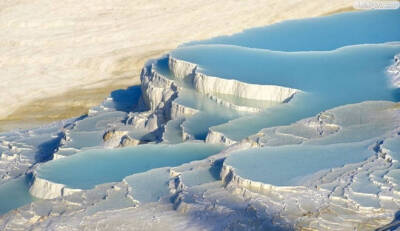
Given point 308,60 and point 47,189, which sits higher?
point 308,60

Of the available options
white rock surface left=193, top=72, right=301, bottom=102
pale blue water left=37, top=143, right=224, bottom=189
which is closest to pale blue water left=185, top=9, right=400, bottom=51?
white rock surface left=193, top=72, right=301, bottom=102

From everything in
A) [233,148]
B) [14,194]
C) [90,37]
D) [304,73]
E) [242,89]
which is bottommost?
[14,194]

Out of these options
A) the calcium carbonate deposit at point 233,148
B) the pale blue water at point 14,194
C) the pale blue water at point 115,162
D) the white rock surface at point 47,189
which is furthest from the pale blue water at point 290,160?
the pale blue water at point 14,194

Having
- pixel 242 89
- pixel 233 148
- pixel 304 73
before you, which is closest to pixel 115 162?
pixel 233 148

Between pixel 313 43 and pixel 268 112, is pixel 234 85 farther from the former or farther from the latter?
pixel 313 43

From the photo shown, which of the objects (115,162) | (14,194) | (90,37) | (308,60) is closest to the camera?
(115,162)

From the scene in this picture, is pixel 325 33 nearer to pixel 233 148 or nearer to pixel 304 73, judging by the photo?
pixel 304 73

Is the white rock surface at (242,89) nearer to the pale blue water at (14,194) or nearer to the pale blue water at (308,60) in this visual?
the pale blue water at (308,60)
